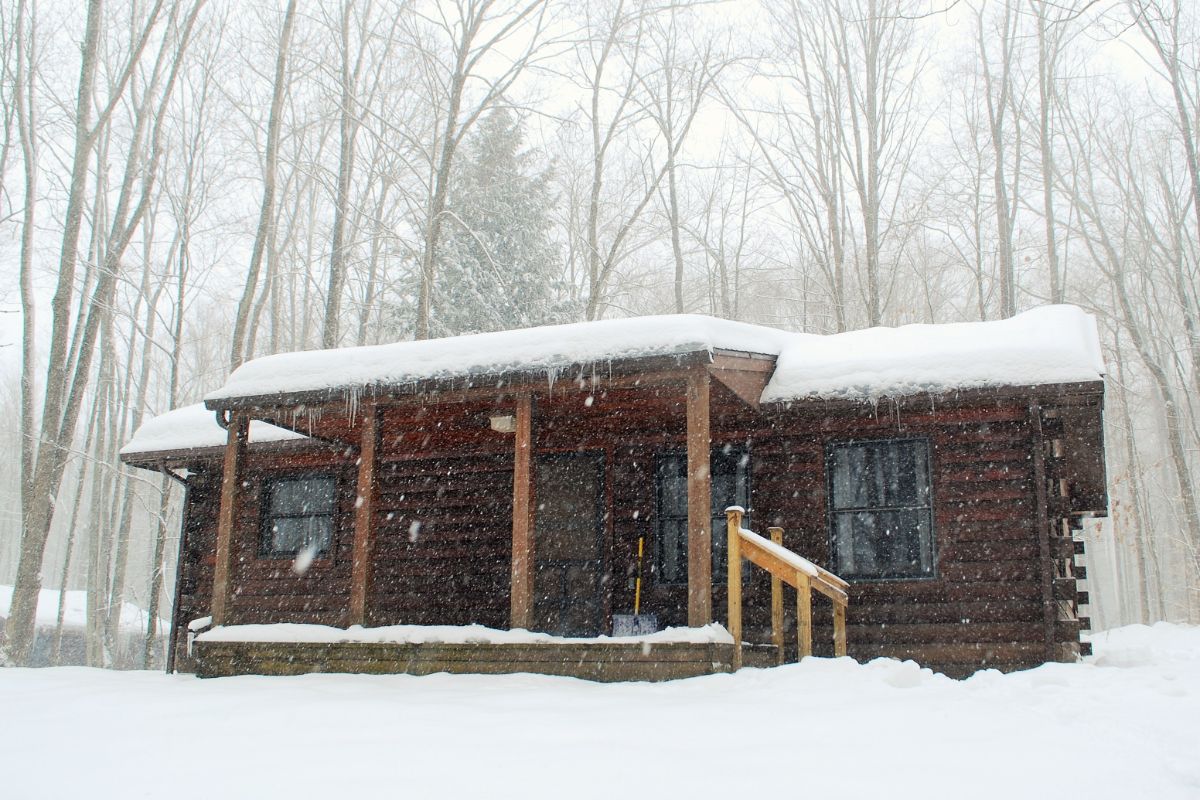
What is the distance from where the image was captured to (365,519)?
8148 mm

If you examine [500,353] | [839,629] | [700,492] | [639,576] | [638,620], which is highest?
[500,353]

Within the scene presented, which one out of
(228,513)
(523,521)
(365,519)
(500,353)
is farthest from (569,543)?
(228,513)

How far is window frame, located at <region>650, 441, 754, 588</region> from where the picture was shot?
8.96 meters

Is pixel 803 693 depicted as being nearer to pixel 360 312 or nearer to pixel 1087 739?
pixel 1087 739

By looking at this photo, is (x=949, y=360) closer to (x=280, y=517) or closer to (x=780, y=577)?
(x=780, y=577)

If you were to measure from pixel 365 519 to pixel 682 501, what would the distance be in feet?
10.4

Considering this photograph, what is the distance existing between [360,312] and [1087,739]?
2298cm

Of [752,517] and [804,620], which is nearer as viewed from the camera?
[804,620]

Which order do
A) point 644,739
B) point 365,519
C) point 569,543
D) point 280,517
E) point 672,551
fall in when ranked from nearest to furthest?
point 644,739
point 365,519
point 672,551
point 569,543
point 280,517

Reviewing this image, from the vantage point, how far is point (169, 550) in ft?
113

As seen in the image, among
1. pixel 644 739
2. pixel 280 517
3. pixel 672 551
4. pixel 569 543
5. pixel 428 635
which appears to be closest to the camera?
pixel 644 739

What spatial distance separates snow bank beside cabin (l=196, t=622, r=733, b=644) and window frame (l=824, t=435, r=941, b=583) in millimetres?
2094

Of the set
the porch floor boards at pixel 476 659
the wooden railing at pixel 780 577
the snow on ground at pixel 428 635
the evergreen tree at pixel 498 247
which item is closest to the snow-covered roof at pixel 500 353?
the wooden railing at pixel 780 577

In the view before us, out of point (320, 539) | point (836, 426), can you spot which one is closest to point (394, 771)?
point (836, 426)
